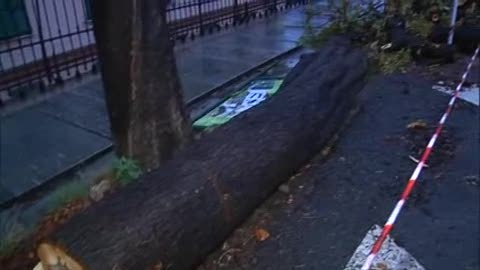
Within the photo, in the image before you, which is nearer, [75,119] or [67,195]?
[67,195]

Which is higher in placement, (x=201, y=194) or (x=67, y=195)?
(x=201, y=194)

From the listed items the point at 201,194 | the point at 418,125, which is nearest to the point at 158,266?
the point at 201,194

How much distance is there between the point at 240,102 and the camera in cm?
534

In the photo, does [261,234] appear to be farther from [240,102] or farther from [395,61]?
[395,61]

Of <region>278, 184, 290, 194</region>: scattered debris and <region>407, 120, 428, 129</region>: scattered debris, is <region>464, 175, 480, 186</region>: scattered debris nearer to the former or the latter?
<region>407, 120, 428, 129</region>: scattered debris

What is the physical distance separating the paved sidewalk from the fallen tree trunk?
1.76 meters

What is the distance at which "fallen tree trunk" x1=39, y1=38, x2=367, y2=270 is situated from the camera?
2270 mm

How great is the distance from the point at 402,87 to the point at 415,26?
1.65m

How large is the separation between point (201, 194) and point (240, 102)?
273 cm

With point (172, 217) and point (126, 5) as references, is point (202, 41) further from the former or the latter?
point (172, 217)

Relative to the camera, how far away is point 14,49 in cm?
599

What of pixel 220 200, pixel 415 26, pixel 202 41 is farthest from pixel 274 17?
pixel 220 200

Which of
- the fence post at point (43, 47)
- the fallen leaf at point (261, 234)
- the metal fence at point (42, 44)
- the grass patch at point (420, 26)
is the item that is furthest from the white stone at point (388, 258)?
the fence post at point (43, 47)

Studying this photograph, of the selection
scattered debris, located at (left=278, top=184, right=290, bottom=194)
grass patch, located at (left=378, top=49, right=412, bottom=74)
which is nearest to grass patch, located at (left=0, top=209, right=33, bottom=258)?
scattered debris, located at (left=278, top=184, right=290, bottom=194)
